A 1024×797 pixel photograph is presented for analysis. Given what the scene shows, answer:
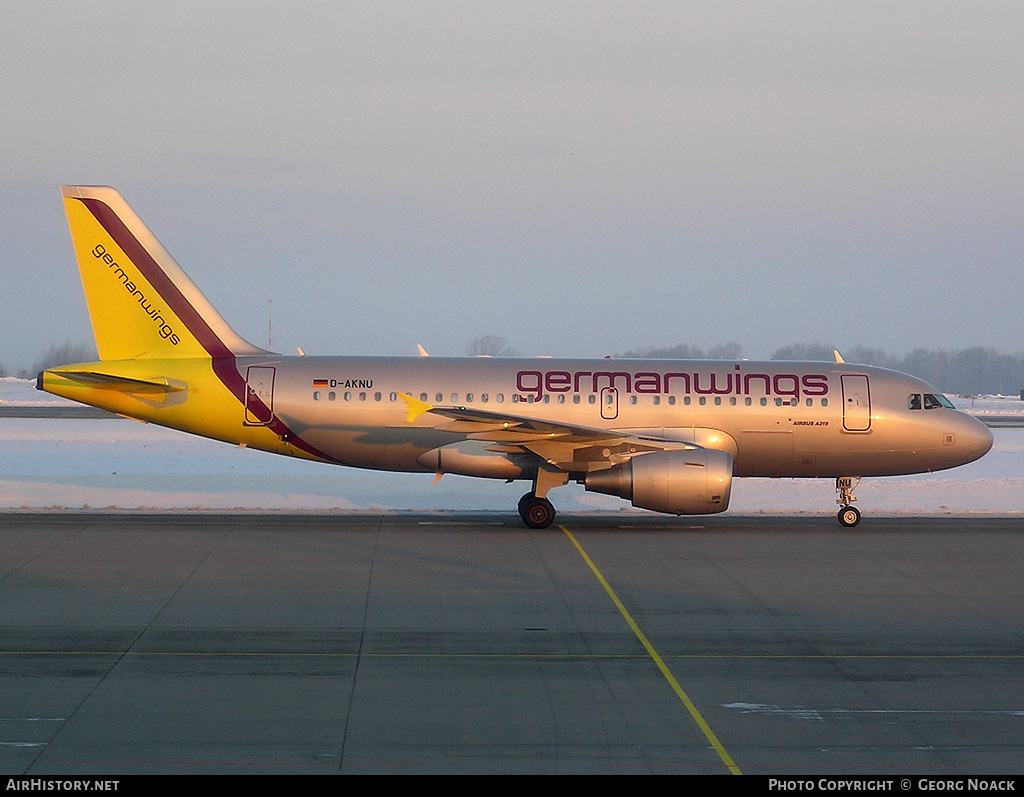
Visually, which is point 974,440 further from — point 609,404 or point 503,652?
point 503,652

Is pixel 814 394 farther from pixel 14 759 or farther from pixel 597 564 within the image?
pixel 14 759

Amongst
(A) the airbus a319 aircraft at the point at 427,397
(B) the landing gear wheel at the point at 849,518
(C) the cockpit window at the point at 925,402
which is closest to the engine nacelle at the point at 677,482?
(A) the airbus a319 aircraft at the point at 427,397

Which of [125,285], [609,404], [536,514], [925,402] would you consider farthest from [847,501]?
[125,285]

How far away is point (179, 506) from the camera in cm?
2311

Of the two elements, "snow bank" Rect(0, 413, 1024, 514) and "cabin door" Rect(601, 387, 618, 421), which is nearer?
"cabin door" Rect(601, 387, 618, 421)

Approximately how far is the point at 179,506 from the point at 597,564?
1074 cm

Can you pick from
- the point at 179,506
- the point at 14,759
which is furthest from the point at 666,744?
the point at 179,506

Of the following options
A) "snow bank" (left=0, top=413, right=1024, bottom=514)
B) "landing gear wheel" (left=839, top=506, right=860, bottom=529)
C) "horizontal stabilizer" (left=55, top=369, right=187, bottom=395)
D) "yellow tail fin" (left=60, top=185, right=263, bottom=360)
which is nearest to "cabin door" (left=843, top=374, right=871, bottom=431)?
"landing gear wheel" (left=839, top=506, right=860, bottom=529)

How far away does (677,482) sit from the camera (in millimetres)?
19578

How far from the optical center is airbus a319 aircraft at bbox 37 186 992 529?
21.5 meters

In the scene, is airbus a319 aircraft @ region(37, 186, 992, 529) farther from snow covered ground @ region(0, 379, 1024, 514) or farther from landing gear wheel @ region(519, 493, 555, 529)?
snow covered ground @ region(0, 379, 1024, 514)

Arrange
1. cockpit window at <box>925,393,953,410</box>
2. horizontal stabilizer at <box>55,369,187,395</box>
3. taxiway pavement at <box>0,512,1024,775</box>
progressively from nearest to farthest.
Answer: taxiway pavement at <box>0,512,1024,775</box>, horizontal stabilizer at <box>55,369,187,395</box>, cockpit window at <box>925,393,953,410</box>

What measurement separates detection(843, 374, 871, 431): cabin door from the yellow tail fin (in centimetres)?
1326
